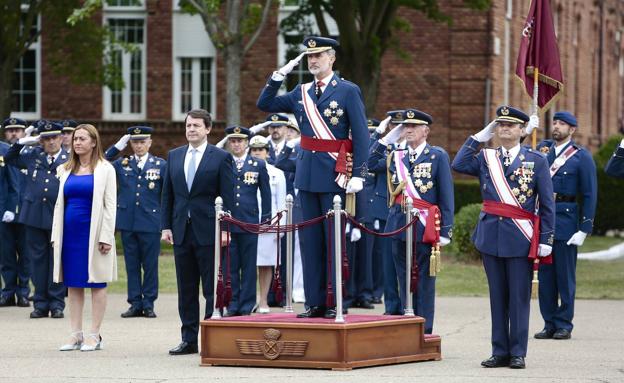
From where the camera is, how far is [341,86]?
1202 centimetres

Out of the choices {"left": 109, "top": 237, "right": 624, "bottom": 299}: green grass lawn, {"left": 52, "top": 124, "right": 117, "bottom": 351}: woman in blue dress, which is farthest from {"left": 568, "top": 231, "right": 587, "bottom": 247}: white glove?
{"left": 109, "top": 237, "right": 624, "bottom": 299}: green grass lawn

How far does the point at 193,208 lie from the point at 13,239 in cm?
596

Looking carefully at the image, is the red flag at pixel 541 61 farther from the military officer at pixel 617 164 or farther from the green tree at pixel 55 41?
the green tree at pixel 55 41

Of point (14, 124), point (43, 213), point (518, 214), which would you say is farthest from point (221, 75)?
point (518, 214)

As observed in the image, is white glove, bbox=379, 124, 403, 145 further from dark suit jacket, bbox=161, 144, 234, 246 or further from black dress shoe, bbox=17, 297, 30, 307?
black dress shoe, bbox=17, 297, 30, 307

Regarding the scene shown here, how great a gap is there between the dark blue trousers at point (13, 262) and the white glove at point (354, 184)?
7.16 metres

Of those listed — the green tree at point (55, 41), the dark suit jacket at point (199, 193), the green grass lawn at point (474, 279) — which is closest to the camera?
the dark suit jacket at point (199, 193)

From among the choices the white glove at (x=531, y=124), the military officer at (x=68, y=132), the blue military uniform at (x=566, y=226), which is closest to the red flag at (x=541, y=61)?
the blue military uniform at (x=566, y=226)

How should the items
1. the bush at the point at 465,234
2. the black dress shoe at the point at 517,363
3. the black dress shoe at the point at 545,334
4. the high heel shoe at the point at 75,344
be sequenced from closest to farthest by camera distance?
the black dress shoe at the point at 517,363, the high heel shoe at the point at 75,344, the black dress shoe at the point at 545,334, the bush at the point at 465,234

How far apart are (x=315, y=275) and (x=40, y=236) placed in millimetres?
5330

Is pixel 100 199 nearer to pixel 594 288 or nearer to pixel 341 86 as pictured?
pixel 341 86

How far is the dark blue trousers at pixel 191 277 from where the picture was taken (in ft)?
42.1

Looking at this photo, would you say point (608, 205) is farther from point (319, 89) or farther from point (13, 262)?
point (319, 89)

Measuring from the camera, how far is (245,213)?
1642 cm
